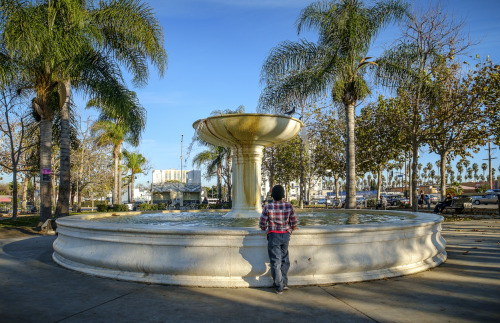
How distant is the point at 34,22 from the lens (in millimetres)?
9922

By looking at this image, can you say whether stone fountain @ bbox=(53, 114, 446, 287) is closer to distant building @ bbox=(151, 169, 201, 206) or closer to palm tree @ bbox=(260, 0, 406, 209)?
palm tree @ bbox=(260, 0, 406, 209)

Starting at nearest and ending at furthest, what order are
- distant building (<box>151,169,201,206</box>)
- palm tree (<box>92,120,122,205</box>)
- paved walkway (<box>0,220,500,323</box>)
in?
paved walkway (<box>0,220,500,323</box>) < palm tree (<box>92,120,122,205</box>) < distant building (<box>151,169,201,206</box>)

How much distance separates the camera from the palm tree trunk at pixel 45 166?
→ 44.5 feet

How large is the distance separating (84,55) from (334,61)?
875 cm

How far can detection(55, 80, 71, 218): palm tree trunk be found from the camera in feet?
42.7

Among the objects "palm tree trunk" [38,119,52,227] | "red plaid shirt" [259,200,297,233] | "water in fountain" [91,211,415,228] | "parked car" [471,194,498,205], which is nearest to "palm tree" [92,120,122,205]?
"palm tree trunk" [38,119,52,227]

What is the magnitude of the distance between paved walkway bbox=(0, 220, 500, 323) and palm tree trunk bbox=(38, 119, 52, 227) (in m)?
8.72

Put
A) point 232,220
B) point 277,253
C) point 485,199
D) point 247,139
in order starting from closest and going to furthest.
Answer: point 277,253
point 232,220
point 247,139
point 485,199

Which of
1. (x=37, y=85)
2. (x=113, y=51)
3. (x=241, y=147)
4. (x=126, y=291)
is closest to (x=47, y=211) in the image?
(x=37, y=85)

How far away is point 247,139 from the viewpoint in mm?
8609

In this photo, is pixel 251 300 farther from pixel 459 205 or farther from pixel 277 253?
pixel 459 205

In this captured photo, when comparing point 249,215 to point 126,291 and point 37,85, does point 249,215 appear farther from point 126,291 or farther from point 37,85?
point 37,85

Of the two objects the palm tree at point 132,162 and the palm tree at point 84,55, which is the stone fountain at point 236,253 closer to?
the palm tree at point 84,55

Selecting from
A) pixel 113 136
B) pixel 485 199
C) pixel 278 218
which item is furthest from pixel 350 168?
pixel 485 199
